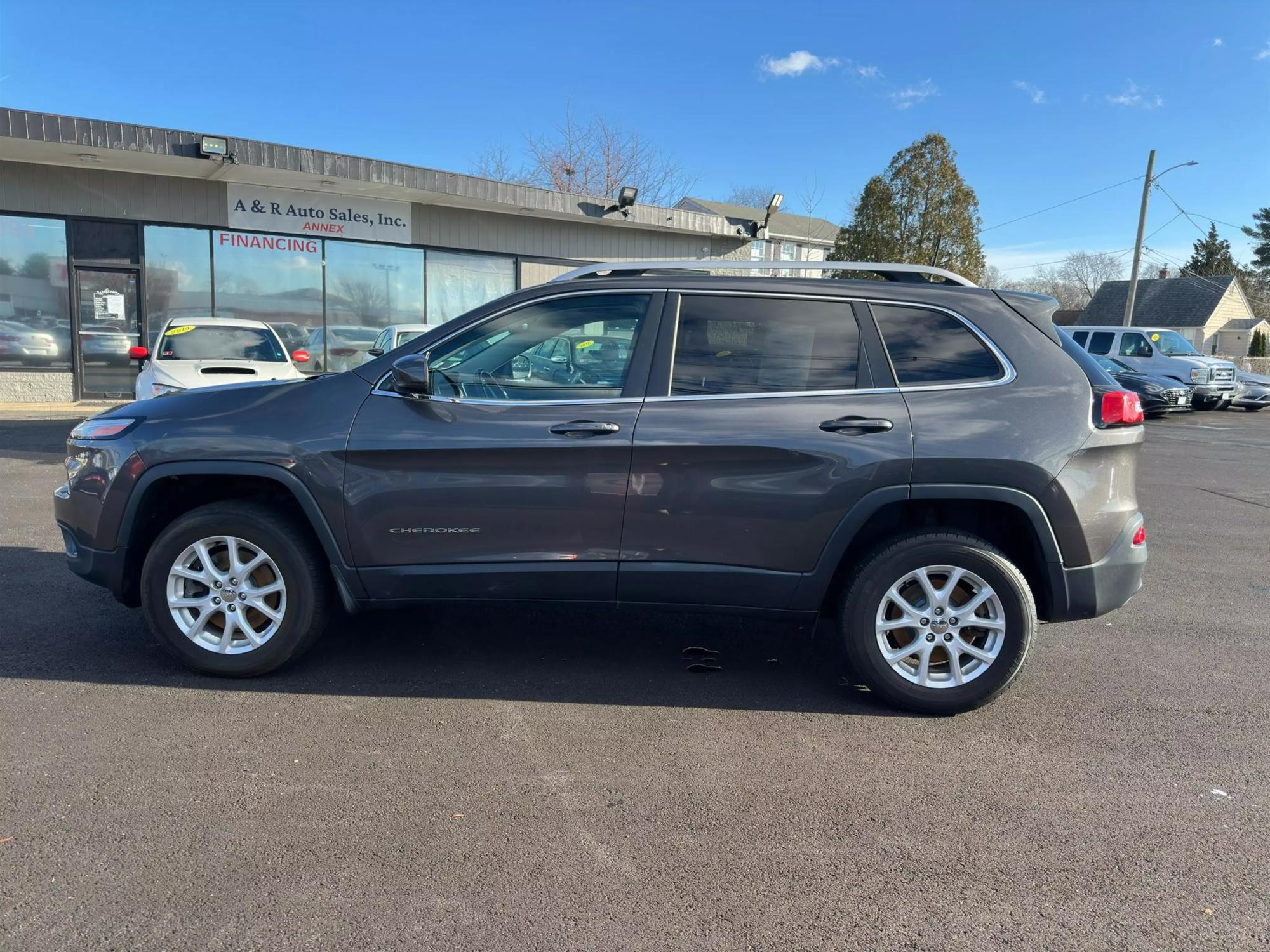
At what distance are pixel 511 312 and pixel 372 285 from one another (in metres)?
16.6

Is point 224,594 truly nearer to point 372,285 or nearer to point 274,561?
point 274,561

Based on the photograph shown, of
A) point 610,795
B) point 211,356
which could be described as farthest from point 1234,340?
point 610,795

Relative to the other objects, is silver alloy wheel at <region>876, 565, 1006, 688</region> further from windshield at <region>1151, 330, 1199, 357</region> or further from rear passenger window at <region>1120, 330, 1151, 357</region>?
windshield at <region>1151, 330, 1199, 357</region>

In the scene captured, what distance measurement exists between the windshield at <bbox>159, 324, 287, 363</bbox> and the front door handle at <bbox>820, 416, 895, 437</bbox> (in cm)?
889

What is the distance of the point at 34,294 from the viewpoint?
53.3 ft

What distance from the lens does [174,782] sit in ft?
10.5

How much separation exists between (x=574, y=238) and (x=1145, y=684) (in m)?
19.3

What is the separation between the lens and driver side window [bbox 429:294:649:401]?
12.9 feet

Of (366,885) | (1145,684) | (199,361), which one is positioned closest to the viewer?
(366,885)

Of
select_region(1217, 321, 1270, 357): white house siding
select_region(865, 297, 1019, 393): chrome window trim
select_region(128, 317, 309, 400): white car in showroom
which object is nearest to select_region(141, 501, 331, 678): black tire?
select_region(865, 297, 1019, 393): chrome window trim

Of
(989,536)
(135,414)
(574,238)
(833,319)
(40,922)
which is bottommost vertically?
(40,922)

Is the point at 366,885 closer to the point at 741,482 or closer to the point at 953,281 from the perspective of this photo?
the point at 741,482

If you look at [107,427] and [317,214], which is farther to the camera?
[317,214]

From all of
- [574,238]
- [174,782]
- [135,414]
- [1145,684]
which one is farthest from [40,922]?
[574,238]
